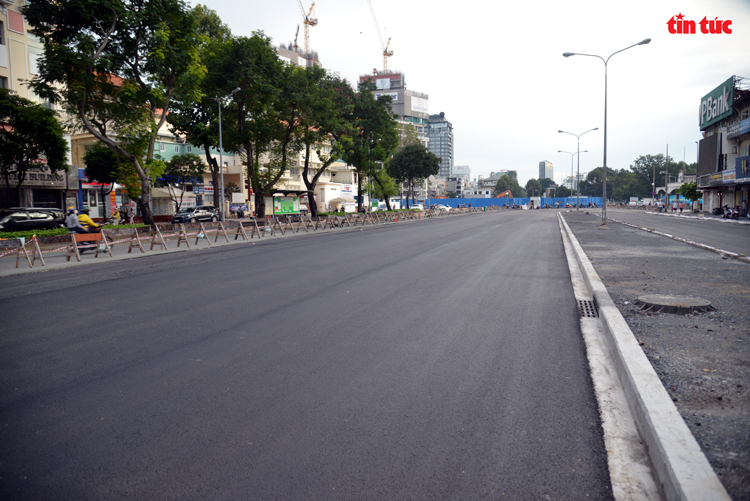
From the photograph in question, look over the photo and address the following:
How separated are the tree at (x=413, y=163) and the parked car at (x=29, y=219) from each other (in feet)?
125

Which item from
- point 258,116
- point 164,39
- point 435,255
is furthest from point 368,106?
point 435,255

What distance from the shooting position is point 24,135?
27.5m

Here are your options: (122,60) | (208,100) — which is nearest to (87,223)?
(122,60)

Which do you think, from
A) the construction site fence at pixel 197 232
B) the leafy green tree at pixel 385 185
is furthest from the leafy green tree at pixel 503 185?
the construction site fence at pixel 197 232

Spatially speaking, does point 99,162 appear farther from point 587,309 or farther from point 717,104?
point 717,104

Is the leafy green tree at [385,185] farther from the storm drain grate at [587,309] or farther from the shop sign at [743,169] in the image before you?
the storm drain grate at [587,309]

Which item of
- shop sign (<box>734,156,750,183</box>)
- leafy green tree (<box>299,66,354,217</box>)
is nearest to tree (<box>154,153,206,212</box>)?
leafy green tree (<box>299,66,354,217</box>)

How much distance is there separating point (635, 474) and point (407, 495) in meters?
1.35

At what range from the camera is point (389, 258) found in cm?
1348

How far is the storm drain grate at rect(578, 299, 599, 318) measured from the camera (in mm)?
6660

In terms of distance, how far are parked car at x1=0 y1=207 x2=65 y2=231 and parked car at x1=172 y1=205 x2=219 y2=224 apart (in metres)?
13.9

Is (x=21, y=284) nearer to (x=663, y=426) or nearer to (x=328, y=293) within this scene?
(x=328, y=293)

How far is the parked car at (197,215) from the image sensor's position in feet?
129

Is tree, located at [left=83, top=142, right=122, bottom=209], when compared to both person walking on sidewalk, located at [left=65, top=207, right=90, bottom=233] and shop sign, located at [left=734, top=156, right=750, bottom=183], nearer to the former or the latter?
person walking on sidewalk, located at [left=65, top=207, right=90, bottom=233]
